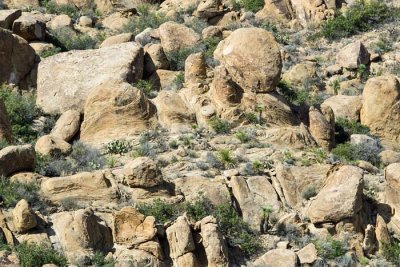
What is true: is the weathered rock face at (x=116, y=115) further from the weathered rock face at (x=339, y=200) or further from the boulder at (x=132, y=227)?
the weathered rock face at (x=339, y=200)

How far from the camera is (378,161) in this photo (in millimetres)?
23203

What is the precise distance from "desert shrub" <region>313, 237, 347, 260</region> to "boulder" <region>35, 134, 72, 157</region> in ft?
24.6

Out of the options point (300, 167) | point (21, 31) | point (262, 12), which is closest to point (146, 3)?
point (262, 12)

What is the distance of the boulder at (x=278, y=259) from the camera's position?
683 inches

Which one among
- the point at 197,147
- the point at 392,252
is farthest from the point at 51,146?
the point at 392,252

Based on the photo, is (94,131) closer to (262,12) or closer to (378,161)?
(378,161)

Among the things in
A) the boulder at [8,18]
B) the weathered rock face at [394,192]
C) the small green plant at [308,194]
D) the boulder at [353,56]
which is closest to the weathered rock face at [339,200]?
the small green plant at [308,194]

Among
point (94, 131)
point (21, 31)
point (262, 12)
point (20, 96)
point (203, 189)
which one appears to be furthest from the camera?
point (262, 12)

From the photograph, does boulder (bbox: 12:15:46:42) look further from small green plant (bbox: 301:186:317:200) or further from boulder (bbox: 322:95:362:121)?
small green plant (bbox: 301:186:317:200)

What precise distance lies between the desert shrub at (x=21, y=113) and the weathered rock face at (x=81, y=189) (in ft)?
14.5

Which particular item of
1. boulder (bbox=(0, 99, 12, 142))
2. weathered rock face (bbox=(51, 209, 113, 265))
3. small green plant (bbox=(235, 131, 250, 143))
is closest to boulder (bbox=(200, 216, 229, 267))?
weathered rock face (bbox=(51, 209, 113, 265))

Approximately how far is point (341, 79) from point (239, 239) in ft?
43.2

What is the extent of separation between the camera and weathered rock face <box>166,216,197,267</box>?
1695cm

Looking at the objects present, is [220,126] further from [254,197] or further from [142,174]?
[142,174]
